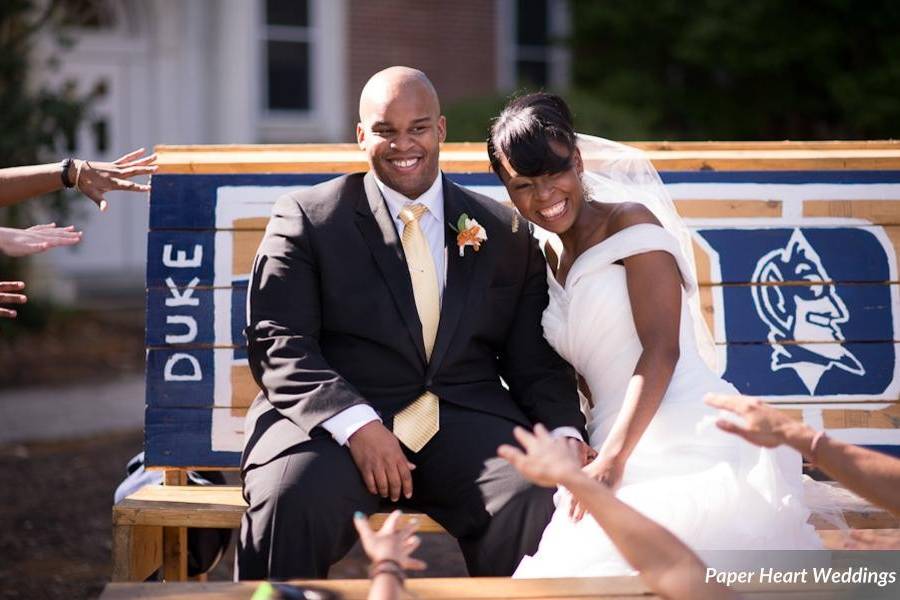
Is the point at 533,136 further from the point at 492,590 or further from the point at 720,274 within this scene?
the point at 492,590

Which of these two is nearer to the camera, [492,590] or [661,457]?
[492,590]

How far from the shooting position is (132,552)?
363 centimetres

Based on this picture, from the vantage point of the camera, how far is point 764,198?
4242 millimetres

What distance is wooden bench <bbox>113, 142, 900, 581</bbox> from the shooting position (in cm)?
411

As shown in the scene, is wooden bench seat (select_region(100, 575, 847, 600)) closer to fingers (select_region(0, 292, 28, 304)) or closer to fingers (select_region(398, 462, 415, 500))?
fingers (select_region(398, 462, 415, 500))

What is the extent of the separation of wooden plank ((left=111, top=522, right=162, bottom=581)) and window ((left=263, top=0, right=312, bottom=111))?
30.0 feet

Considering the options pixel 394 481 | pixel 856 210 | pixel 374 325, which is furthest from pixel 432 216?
pixel 856 210

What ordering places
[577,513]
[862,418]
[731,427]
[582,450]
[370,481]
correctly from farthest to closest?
[862,418] < [582,450] < [370,481] < [577,513] < [731,427]

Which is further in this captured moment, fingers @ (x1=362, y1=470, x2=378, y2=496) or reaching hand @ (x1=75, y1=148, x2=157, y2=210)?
reaching hand @ (x1=75, y1=148, x2=157, y2=210)

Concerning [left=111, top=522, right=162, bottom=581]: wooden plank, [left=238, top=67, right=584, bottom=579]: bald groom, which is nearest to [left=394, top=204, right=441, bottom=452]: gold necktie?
[left=238, top=67, right=584, bottom=579]: bald groom

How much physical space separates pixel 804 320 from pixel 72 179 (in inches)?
105

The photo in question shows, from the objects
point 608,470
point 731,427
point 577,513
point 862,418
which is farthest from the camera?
point 862,418

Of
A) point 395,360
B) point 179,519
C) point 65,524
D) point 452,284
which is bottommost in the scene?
point 65,524

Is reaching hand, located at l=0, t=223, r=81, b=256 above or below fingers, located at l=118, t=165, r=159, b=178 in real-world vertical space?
below
